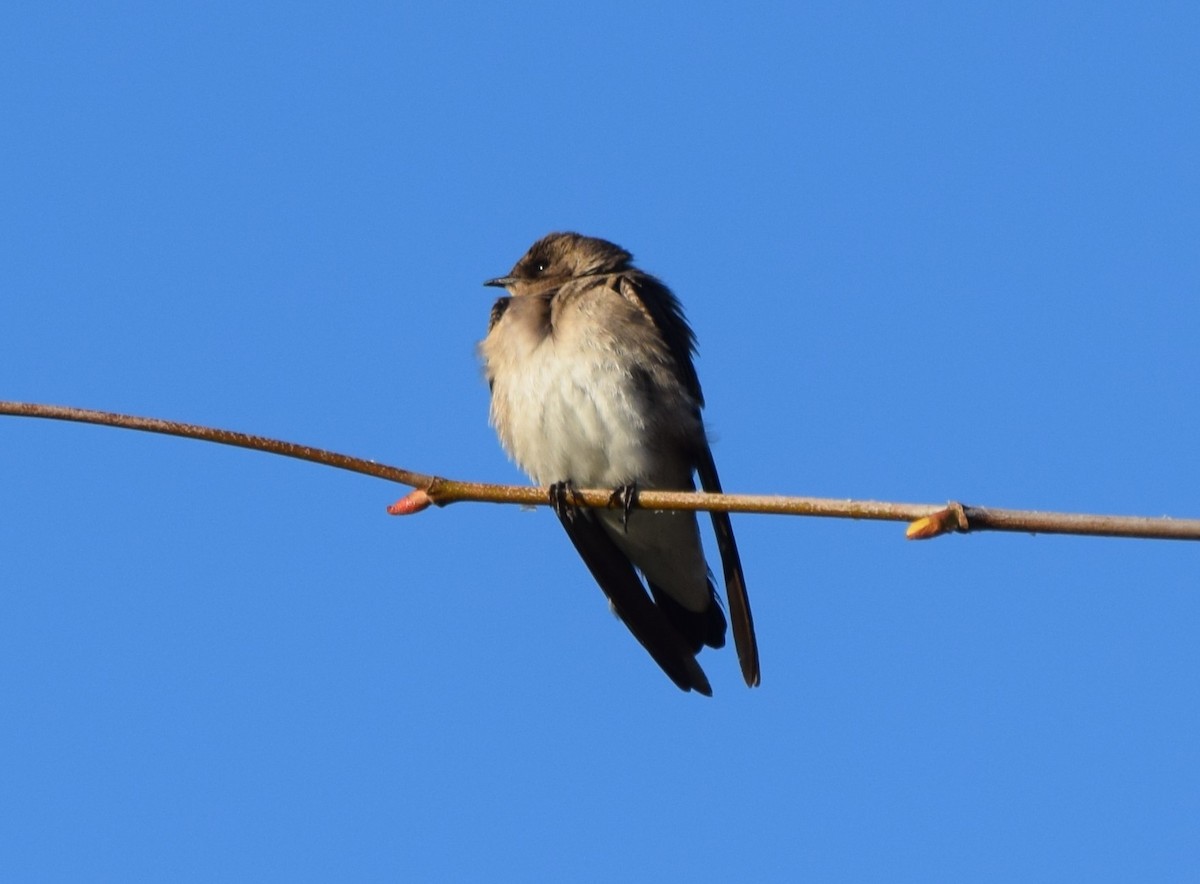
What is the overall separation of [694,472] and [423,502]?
3954 mm

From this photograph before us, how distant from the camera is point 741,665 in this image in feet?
22.2

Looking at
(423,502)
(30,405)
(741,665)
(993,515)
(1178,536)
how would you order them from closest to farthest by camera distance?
(1178,536) → (993,515) → (30,405) → (423,502) → (741,665)

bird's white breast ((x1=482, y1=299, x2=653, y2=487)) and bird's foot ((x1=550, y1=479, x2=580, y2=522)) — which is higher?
bird's white breast ((x1=482, y1=299, x2=653, y2=487))

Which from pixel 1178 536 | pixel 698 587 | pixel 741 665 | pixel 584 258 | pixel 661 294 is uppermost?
pixel 584 258

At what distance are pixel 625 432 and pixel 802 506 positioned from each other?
3.86 m

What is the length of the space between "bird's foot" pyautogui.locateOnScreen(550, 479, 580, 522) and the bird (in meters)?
0.03


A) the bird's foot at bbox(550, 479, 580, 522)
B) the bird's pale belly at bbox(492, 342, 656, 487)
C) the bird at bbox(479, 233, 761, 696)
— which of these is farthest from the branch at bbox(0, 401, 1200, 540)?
the bird's pale belly at bbox(492, 342, 656, 487)

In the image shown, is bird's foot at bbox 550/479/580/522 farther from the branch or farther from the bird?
the branch

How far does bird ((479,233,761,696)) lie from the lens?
7016 millimetres

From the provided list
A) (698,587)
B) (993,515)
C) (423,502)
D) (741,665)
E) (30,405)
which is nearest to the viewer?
(993,515)

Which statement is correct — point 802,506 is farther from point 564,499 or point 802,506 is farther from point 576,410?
point 576,410

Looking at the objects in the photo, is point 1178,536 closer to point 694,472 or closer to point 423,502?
point 423,502

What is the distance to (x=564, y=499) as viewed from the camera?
19.8ft

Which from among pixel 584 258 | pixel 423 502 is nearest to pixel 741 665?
pixel 584 258
